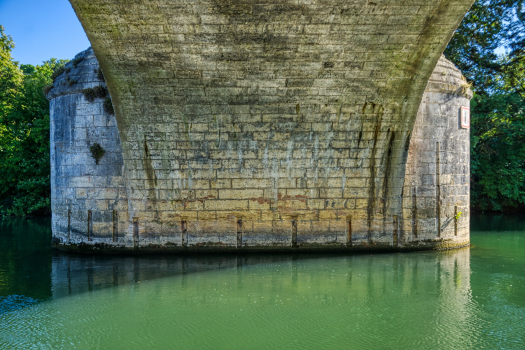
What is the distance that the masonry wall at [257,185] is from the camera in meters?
6.72

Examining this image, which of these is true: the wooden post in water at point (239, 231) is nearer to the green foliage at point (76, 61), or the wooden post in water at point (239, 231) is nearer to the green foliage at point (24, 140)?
the green foliage at point (76, 61)

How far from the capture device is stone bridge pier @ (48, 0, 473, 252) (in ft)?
19.0

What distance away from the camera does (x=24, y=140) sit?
44.0ft

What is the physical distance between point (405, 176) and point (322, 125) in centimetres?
181

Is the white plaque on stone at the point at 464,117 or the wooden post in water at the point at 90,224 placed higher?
the white plaque on stone at the point at 464,117

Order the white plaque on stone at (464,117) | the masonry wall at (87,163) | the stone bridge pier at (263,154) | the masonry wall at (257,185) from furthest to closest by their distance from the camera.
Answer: the white plaque on stone at (464,117) → the masonry wall at (87,163) → the masonry wall at (257,185) → the stone bridge pier at (263,154)

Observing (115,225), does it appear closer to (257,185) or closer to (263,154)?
(257,185)

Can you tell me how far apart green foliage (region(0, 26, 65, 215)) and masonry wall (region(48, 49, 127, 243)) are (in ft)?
22.0

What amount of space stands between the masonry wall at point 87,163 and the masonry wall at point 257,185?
2cm

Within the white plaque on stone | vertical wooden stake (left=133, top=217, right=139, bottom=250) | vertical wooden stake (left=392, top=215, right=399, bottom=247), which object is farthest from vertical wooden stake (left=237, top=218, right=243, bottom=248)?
the white plaque on stone

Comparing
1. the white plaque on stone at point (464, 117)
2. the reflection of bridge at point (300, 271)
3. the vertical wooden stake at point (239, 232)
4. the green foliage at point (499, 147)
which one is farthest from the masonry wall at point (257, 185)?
the green foliage at point (499, 147)

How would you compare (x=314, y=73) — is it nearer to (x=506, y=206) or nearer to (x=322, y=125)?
(x=322, y=125)

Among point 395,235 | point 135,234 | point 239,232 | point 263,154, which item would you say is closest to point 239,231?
point 239,232

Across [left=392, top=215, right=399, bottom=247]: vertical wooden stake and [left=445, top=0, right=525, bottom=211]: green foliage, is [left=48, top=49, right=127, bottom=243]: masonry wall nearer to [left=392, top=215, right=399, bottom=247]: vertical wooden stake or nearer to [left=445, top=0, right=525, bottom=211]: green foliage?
[left=392, top=215, right=399, bottom=247]: vertical wooden stake
